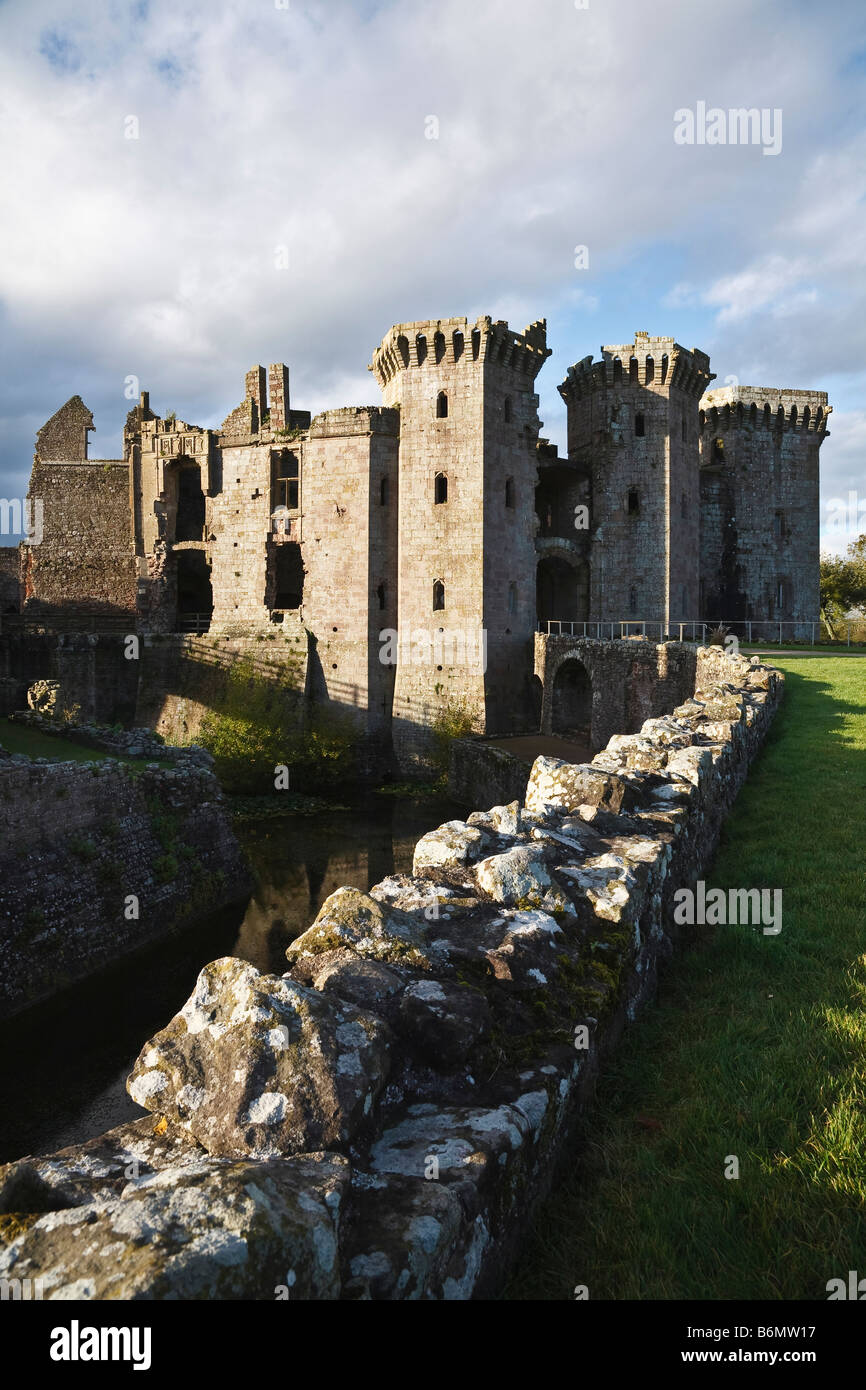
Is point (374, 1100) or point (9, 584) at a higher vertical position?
point (9, 584)

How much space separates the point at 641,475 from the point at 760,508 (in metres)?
9.04

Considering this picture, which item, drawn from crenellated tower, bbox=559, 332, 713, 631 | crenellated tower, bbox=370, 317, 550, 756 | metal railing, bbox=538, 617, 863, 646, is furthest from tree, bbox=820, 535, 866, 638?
crenellated tower, bbox=370, 317, 550, 756

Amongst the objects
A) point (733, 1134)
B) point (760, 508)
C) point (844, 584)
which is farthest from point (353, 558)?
point (844, 584)

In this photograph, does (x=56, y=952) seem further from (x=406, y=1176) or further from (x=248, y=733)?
(x=248, y=733)

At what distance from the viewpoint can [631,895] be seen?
4.42 metres

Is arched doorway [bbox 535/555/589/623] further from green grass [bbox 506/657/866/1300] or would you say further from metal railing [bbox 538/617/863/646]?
green grass [bbox 506/657/866/1300]

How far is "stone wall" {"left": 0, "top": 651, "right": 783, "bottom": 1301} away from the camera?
198 cm

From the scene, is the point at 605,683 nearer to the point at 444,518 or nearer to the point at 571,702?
the point at 571,702

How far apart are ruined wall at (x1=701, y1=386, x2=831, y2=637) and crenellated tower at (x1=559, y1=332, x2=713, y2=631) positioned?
15.8ft

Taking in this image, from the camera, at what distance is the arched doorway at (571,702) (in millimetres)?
32062

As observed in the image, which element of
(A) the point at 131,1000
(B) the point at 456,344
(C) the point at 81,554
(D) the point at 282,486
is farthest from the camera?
(C) the point at 81,554

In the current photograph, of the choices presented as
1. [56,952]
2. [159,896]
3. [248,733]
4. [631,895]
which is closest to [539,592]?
[248,733]

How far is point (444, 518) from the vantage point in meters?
33.2

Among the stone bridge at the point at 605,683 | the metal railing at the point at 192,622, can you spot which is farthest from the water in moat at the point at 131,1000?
the metal railing at the point at 192,622
